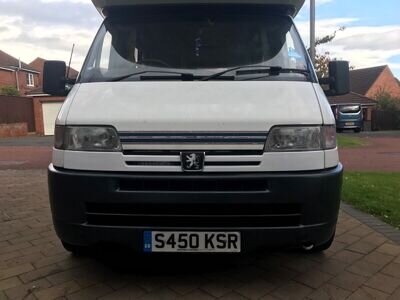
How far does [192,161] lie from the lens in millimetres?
3016

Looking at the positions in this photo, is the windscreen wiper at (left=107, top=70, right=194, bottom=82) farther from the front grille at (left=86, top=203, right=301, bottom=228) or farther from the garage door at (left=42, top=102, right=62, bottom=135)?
the garage door at (left=42, top=102, right=62, bottom=135)

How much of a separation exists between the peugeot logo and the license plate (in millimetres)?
447

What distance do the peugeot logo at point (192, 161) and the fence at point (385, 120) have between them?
1432 inches

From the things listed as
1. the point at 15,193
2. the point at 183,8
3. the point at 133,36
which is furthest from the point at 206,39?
the point at 15,193

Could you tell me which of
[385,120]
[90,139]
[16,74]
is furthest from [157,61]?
[16,74]

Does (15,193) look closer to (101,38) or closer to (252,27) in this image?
(101,38)

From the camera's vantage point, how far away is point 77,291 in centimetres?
341

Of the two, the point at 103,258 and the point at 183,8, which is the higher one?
the point at 183,8

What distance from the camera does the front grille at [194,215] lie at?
3.03 meters

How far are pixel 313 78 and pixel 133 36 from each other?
63.6 inches

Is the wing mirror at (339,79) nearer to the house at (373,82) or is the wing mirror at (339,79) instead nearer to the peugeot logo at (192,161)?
the peugeot logo at (192,161)

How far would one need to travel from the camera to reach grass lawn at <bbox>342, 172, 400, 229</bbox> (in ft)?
18.3

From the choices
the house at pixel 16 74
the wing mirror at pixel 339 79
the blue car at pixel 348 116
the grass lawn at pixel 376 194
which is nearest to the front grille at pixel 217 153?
the wing mirror at pixel 339 79

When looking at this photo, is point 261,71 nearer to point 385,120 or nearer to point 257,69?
point 257,69
